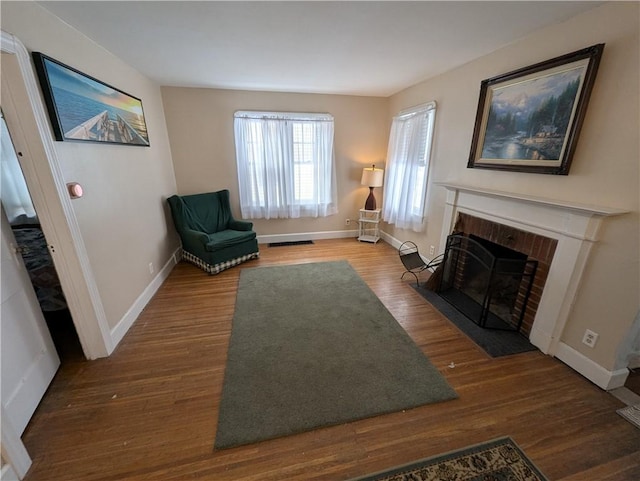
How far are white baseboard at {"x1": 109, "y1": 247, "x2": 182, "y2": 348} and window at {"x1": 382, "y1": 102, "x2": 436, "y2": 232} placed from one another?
326 centimetres

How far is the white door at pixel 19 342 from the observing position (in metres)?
1.38

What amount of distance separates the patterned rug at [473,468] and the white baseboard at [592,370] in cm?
91

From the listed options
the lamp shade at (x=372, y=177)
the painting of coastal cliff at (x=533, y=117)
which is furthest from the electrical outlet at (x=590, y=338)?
the lamp shade at (x=372, y=177)

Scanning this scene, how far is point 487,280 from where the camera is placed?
101 inches

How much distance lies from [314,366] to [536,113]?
2.53m

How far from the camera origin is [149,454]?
1.33 m

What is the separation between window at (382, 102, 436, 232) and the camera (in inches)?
132

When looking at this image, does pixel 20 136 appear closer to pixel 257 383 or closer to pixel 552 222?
pixel 257 383

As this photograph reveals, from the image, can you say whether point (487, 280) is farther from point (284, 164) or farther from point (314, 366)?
point (284, 164)

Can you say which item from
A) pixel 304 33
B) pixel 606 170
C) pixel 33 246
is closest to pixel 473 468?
pixel 606 170

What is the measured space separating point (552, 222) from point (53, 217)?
338 centimetres

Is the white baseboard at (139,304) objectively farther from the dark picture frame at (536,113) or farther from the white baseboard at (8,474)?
the dark picture frame at (536,113)

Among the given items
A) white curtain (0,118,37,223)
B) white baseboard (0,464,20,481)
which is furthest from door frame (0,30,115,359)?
white baseboard (0,464,20,481)

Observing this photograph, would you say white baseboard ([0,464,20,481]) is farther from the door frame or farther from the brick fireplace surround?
the brick fireplace surround
